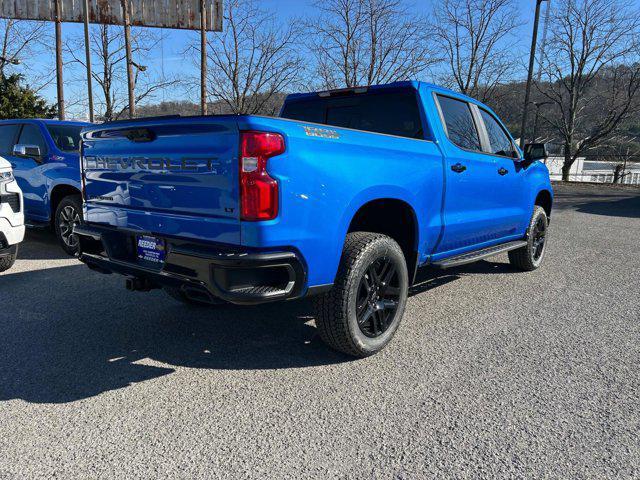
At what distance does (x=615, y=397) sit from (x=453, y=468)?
132cm

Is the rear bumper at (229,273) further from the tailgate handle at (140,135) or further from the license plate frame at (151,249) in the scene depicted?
the tailgate handle at (140,135)

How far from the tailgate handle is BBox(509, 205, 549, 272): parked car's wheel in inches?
177

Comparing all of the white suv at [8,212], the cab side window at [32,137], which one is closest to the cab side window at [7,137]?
the cab side window at [32,137]

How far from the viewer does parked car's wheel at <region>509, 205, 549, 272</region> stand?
226 inches

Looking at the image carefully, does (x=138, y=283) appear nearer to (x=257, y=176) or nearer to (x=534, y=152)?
(x=257, y=176)

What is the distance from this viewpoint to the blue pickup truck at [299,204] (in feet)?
8.32

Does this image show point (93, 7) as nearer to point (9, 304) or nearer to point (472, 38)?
point (9, 304)

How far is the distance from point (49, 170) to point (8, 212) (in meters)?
1.74

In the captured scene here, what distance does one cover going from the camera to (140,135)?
2984 millimetres

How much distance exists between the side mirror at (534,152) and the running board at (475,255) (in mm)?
948

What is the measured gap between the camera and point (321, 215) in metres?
2.75

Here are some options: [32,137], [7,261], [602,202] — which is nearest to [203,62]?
[32,137]

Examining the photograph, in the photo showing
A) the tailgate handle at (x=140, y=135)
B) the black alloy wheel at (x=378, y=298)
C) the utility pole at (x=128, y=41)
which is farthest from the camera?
the utility pole at (x=128, y=41)

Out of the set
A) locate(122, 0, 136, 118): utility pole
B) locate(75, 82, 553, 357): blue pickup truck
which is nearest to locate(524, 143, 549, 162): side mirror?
locate(75, 82, 553, 357): blue pickup truck
